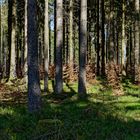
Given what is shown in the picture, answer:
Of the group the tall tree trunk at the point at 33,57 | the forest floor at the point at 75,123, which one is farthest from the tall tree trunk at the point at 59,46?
the tall tree trunk at the point at 33,57

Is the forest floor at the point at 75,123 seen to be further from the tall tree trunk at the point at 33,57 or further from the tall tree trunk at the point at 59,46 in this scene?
the tall tree trunk at the point at 59,46

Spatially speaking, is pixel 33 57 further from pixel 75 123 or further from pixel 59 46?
pixel 59 46

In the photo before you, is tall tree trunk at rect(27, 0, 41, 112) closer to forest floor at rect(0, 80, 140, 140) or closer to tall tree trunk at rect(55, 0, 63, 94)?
forest floor at rect(0, 80, 140, 140)

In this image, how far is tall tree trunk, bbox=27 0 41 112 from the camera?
45.5ft

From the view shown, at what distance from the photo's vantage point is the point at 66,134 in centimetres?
980

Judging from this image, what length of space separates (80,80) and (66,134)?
9515 mm

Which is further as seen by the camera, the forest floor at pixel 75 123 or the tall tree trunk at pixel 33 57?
the tall tree trunk at pixel 33 57

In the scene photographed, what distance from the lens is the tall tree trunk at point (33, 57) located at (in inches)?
546

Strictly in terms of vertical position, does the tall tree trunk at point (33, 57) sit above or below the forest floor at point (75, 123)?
above

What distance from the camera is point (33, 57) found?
13.9 meters

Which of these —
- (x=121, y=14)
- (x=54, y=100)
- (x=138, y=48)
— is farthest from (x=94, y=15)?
(x=54, y=100)

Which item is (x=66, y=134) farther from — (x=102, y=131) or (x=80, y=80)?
(x=80, y=80)

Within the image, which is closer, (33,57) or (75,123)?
(75,123)

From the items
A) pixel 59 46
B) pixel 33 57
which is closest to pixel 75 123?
pixel 33 57
